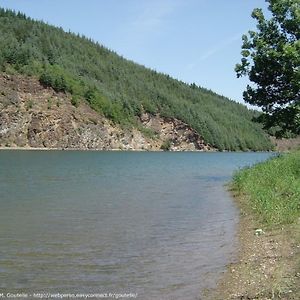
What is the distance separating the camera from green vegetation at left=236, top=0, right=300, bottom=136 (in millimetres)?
35594

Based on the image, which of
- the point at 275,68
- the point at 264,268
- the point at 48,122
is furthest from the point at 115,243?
the point at 48,122

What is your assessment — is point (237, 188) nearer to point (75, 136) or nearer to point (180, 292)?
point (180, 292)

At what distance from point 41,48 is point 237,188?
586 feet

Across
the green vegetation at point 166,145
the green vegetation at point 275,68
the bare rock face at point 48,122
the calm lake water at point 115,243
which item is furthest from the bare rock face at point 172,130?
the calm lake water at point 115,243

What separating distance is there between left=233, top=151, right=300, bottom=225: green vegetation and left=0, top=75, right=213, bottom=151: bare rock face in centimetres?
10430

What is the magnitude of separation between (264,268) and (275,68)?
27955 mm

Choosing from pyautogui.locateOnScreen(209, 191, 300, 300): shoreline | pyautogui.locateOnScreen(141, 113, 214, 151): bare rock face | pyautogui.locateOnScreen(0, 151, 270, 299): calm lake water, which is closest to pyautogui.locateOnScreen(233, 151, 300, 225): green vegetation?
pyautogui.locateOnScreen(209, 191, 300, 300): shoreline

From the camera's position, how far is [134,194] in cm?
3070

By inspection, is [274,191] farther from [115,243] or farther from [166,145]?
[166,145]

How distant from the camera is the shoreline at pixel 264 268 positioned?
31.8 feet

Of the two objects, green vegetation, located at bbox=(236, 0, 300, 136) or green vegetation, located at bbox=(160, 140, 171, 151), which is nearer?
green vegetation, located at bbox=(236, 0, 300, 136)

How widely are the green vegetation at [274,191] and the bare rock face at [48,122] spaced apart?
10430 centimetres

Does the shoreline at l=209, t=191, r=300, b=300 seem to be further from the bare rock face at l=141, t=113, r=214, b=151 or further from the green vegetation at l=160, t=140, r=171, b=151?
the bare rock face at l=141, t=113, r=214, b=151

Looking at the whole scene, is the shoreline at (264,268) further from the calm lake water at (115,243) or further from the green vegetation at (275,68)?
the green vegetation at (275,68)
